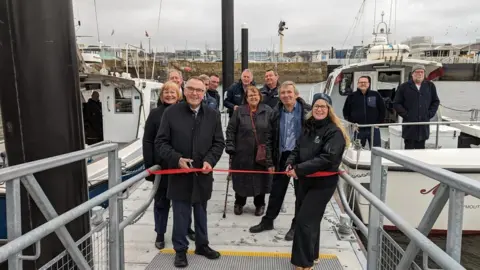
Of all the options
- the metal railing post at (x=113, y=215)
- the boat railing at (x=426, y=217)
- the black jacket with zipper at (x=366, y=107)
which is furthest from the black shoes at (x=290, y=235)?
the black jacket with zipper at (x=366, y=107)

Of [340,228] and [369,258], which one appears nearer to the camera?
[369,258]

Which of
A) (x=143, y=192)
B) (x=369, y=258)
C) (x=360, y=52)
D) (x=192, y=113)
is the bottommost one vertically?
(x=143, y=192)

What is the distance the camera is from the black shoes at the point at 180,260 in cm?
325

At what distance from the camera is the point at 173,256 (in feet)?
11.4

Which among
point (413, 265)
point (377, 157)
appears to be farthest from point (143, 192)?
point (413, 265)

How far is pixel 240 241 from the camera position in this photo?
386 cm

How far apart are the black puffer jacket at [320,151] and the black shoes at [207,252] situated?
103cm

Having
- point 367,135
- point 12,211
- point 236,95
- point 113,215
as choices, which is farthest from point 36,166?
point 367,135

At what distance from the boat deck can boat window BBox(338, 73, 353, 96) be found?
508 centimetres

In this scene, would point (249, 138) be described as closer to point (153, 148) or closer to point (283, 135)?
point (283, 135)

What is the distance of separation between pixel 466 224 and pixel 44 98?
5625 millimetres

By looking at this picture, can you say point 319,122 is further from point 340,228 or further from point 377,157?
point 340,228

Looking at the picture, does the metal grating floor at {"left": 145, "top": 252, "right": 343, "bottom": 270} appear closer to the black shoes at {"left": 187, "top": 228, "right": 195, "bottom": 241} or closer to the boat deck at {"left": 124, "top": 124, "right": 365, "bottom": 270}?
the boat deck at {"left": 124, "top": 124, "right": 365, "bottom": 270}

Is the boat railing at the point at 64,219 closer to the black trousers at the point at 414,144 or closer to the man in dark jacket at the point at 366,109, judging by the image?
the man in dark jacket at the point at 366,109
